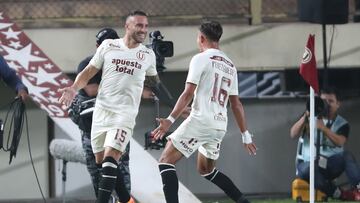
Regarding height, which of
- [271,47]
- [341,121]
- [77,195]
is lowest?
[77,195]

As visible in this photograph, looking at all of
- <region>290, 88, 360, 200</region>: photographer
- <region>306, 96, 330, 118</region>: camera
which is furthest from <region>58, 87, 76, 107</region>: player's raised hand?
<region>290, 88, 360, 200</region>: photographer

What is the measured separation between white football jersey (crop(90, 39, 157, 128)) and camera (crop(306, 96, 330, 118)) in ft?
11.4

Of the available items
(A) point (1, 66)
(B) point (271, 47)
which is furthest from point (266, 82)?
(A) point (1, 66)

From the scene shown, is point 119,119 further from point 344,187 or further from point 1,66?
point 344,187

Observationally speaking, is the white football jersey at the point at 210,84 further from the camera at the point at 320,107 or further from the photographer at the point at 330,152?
the photographer at the point at 330,152

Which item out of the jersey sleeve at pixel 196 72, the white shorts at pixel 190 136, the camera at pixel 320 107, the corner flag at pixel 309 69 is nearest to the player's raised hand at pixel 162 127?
the white shorts at pixel 190 136

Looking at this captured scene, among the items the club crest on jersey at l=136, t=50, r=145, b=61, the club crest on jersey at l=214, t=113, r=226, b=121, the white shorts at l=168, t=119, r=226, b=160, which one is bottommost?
the white shorts at l=168, t=119, r=226, b=160

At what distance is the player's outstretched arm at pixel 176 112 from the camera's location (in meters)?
9.27

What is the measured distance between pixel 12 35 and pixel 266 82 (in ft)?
12.8

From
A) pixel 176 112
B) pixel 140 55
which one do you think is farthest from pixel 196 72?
pixel 140 55

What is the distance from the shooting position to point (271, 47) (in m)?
13.8

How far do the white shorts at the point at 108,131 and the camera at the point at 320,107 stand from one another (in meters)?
3.59

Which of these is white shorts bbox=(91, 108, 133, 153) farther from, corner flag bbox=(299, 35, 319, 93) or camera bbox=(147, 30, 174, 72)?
corner flag bbox=(299, 35, 319, 93)

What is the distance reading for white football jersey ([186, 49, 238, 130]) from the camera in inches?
373
